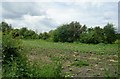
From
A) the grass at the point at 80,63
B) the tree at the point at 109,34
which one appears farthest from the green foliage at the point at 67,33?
the grass at the point at 80,63

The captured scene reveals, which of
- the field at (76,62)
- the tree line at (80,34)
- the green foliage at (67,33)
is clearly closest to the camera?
the field at (76,62)

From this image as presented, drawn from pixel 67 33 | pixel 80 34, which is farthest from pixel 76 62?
pixel 80 34

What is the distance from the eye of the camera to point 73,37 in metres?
14.7

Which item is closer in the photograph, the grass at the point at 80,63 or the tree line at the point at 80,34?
the grass at the point at 80,63

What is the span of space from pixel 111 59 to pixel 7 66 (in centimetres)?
269

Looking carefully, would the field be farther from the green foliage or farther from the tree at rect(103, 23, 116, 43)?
the tree at rect(103, 23, 116, 43)

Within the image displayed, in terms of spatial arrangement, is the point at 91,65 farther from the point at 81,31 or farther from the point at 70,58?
the point at 81,31

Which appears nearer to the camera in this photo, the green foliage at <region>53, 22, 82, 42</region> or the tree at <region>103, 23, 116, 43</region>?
the green foliage at <region>53, 22, 82, 42</region>

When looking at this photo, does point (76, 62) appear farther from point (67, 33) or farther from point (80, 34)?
point (80, 34)

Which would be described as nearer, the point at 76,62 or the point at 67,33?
the point at 76,62

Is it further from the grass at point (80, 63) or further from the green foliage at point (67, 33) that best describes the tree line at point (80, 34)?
the grass at point (80, 63)

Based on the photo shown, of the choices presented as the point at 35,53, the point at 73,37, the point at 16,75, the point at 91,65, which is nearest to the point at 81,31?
the point at 73,37

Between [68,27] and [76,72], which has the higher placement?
[68,27]

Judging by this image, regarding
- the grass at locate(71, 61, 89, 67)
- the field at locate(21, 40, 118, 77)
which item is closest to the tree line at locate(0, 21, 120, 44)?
the field at locate(21, 40, 118, 77)
